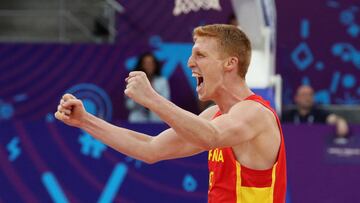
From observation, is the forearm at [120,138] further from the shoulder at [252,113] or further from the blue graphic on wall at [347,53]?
the blue graphic on wall at [347,53]

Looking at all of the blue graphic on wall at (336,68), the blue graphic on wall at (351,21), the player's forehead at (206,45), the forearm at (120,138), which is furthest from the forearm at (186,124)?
the blue graphic on wall at (351,21)

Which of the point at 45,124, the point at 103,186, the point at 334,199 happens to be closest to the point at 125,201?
the point at 103,186

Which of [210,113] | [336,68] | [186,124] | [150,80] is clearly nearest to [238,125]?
[186,124]

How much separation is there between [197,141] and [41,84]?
740 cm

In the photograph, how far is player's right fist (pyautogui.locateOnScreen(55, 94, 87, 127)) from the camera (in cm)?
461

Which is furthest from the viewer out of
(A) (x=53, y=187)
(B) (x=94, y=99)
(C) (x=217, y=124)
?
(B) (x=94, y=99)

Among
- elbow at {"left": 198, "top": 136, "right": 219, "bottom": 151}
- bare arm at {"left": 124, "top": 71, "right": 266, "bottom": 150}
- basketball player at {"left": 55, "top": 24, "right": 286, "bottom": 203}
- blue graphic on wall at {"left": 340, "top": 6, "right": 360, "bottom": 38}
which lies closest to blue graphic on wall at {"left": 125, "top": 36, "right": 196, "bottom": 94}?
blue graphic on wall at {"left": 340, "top": 6, "right": 360, "bottom": 38}

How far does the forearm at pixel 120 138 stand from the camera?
4.88 metres

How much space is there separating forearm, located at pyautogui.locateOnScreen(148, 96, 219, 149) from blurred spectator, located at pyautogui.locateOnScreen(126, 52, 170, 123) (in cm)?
630

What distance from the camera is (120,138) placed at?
195 inches

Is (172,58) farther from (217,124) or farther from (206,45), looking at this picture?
(217,124)

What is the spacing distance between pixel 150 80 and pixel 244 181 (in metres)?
6.18

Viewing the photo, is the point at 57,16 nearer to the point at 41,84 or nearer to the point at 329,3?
the point at 41,84

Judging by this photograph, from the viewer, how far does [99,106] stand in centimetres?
1113
